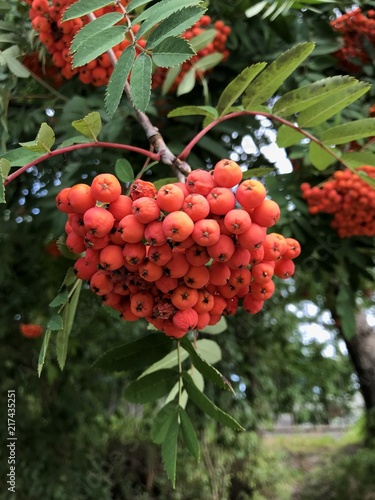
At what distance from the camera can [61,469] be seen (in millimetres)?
3059

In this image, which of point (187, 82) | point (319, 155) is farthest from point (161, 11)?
point (187, 82)

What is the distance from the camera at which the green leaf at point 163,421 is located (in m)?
0.91

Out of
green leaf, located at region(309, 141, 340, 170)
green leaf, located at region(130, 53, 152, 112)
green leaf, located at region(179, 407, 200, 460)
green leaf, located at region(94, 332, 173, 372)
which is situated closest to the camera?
green leaf, located at region(130, 53, 152, 112)

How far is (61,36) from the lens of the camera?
1135mm

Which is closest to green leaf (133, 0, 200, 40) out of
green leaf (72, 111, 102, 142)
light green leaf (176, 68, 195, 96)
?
green leaf (72, 111, 102, 142)

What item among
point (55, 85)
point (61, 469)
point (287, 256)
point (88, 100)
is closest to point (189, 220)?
point (287, 256)

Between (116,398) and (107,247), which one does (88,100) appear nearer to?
(107,247)

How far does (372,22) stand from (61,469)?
9.09ft

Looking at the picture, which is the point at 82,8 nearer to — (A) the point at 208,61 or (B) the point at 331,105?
(B) the point at 331,105

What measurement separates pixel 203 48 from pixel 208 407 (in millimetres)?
941

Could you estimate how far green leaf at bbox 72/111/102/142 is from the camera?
75 cm

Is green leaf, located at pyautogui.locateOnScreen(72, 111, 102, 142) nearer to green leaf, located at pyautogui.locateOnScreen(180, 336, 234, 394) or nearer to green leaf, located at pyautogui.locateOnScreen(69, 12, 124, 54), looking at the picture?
green leaf, located at pyautogui.locateOnScreen(69, 12, 124, 54)

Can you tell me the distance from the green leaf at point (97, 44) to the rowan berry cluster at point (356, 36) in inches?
40.0

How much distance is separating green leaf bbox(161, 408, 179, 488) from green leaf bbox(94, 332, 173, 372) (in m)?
0.13
